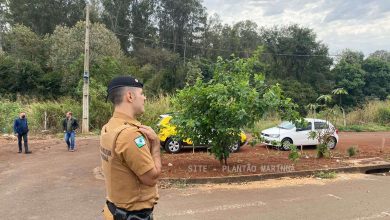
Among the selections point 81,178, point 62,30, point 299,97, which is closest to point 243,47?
point 299,97

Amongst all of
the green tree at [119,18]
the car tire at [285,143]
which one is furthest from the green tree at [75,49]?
the car tire at [285,143]

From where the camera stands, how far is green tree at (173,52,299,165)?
35.2 feet

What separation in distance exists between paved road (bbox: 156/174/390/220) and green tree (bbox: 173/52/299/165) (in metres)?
1.80

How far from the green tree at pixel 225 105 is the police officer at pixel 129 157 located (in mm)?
7490

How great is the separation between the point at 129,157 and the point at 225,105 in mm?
7852

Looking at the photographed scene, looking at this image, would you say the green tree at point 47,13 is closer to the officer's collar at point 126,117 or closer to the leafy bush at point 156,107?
the leafy bush at point 156,107

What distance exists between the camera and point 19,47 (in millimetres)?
43094

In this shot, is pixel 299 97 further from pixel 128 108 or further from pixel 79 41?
pixel 128 108

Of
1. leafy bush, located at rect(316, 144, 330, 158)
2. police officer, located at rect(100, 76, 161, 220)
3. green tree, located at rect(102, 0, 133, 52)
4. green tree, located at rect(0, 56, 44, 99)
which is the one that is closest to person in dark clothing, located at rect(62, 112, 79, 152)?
leafy bush, located at rect(316, 144, 330, 158)

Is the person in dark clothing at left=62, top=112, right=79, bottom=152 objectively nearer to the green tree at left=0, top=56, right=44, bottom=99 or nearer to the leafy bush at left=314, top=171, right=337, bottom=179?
the leafy bush at left=314, top=171, right=337, bottom=179

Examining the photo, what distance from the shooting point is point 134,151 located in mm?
2797

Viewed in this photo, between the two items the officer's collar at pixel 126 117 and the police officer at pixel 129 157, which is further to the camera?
the officer's collar at pixel 126 117

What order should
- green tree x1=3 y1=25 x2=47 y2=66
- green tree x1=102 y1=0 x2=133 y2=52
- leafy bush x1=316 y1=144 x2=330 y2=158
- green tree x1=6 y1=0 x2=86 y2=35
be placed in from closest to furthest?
leafy bush x1=316 y1=144 x2=330 y2=158 < green tree x1=3 y1=25 x2=47 y2=66 < green tree x1=6 y1=0 x2=86 y2=35 < green tree x1=102 y1=0 x2=133 y2=52

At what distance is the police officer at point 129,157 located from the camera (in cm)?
283
